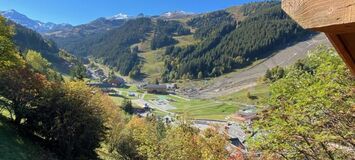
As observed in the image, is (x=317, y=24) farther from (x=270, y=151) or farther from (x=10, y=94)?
(x=10, y=94)

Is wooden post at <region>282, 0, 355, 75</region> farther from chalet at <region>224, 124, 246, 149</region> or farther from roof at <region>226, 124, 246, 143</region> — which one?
roof at <region>226, 124, 246, 143</region>

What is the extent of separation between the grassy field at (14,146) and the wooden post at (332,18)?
3408 cm

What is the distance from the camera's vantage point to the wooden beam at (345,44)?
305 cm

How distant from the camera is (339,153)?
17312mm

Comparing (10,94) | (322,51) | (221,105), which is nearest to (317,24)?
(322,51)

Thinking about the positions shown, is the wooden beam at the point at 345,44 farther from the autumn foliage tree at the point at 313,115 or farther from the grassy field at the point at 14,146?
the grassy field at the point at 14,146

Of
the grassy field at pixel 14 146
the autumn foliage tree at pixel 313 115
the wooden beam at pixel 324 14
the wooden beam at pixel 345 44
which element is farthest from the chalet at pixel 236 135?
the wooden beam at pixel 324 14

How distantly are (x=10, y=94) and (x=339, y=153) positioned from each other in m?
32.5

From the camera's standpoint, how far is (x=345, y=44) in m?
3.13

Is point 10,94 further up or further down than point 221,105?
further up

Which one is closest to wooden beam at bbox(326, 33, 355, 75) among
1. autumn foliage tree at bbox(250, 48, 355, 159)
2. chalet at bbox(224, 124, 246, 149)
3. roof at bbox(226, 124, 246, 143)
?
autumn foliage tree at bbox(250, 48, 355, 159)

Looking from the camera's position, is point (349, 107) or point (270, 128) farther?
point (270, 128)

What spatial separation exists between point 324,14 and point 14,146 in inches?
1505

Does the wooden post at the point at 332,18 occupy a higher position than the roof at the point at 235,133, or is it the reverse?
the wooden post at the point at 332,18
